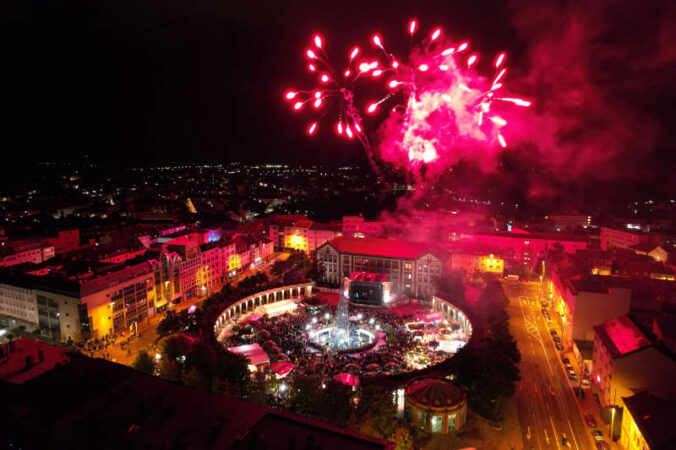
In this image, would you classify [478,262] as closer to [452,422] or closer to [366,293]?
[366,293]

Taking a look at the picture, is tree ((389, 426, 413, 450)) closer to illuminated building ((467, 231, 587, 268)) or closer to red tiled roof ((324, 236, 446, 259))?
red tiled roof ((324, 236, 446, 259))

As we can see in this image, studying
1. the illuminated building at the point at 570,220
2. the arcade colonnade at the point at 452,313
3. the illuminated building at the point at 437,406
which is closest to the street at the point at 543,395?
the illuminated building at the point at 437,406

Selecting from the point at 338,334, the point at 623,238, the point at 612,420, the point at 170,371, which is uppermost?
the point at 623,238

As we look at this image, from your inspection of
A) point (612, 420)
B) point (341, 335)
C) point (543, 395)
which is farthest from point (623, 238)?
point (341, 335)

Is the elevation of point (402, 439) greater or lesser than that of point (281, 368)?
greater

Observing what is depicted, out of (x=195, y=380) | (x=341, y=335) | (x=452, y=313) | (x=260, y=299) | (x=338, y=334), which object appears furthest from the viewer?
(x=260, y=299)

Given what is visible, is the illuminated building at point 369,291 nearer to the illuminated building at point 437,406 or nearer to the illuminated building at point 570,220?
the illuminated building at point 437,406

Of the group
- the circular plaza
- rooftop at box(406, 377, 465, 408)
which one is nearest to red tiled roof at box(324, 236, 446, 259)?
the circular plaza
